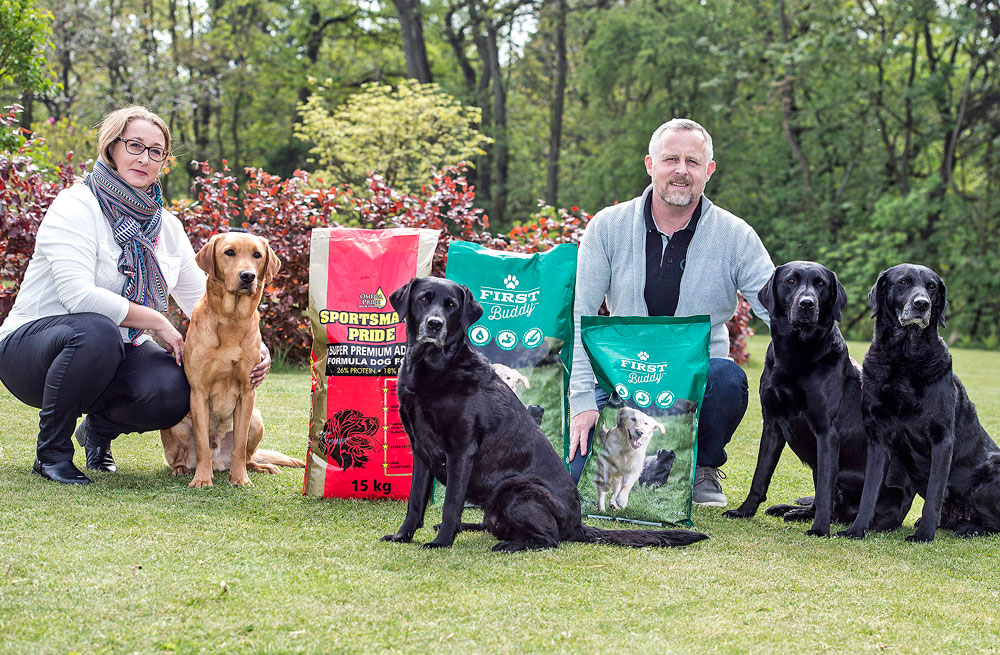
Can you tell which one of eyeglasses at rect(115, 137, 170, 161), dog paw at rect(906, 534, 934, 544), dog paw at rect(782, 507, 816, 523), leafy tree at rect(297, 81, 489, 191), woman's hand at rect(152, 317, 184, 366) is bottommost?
dog paw at rect(782, 507, 816, 523)

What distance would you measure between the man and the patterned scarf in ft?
6.38

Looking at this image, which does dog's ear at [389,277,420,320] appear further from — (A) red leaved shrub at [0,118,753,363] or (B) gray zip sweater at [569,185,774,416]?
(A) red leaved shrub at [0,118,753,363]

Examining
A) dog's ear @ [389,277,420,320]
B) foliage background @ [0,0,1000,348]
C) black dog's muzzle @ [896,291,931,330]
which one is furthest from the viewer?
foliage background @ [0,0,1000,348]

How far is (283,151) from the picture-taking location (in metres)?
25.7

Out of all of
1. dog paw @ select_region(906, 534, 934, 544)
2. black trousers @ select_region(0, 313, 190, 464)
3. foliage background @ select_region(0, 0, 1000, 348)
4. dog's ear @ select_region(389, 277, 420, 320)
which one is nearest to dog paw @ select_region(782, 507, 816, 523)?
dog paw @ select_region(906, 534, 934, 544)

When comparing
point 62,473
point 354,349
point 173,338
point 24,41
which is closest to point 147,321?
point 173,338

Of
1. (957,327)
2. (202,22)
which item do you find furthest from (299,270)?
(202,22)

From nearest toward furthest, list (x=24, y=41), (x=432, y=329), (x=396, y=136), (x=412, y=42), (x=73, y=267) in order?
1. (x=432, y=329)
2. (x=73, y=267)
3. (x=24, y=41)
4. (x=396, y=136)
5. (x=412, y=42)

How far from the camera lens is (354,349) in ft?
12.0

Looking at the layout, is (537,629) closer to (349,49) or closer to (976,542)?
(976,542)

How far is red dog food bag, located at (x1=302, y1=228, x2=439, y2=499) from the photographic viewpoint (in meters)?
3.65

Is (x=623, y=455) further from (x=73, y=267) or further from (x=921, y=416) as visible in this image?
(x=73, y=267)

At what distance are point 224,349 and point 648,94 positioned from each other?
71.9 feet

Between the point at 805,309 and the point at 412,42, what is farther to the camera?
the point at 412,42
